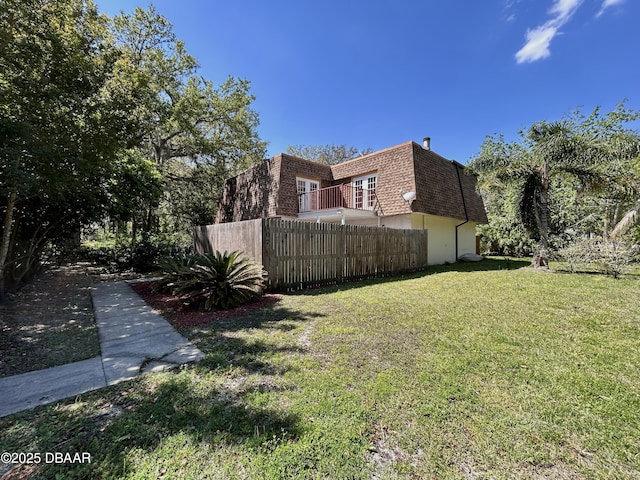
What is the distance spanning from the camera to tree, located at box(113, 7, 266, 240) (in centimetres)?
1435

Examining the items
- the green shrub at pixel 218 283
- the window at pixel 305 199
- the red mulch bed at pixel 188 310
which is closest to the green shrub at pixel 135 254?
the red mulch bed at pixel 188 310

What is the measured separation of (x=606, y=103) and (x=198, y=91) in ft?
78.9

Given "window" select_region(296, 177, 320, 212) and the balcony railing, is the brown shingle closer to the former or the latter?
"window" select_region(296, 177, 320, 212)

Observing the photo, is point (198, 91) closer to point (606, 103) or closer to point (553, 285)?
point (553, 285)

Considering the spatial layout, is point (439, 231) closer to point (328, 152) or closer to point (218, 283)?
point (218, 283)

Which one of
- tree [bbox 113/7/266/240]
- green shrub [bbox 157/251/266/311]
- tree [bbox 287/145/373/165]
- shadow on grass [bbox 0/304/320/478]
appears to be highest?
tree [bbox 287/145/373/165]

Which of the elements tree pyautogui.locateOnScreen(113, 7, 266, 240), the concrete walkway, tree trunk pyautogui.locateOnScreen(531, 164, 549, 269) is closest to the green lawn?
the concrete walkway

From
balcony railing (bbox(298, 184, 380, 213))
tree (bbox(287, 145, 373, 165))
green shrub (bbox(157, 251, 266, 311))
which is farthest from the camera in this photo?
tree (bbox(287, 145, 373, 165))

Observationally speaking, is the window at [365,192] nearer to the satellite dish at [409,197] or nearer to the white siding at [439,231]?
the white siding at [439,231]

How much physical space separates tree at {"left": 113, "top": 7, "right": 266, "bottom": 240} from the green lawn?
41.6ft

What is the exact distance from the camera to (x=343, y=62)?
12.6 meters

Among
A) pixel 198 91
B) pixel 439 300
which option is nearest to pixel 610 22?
pixel 439 300

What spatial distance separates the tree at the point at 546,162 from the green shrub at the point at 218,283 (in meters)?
10.2

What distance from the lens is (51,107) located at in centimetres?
495
